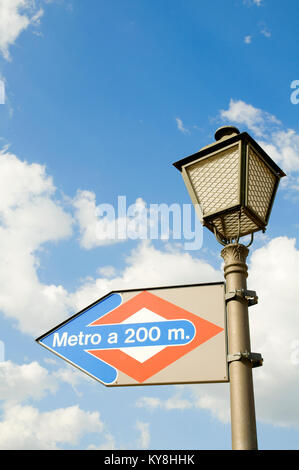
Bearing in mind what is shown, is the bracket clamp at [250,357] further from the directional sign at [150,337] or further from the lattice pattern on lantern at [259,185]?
the lattice pattern on lantern at [259,185]

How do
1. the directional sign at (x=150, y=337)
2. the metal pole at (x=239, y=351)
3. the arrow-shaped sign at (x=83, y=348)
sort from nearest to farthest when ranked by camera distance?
the metal pole at (x=239, y=351) < the directional sign at (x=150, y=337) < the arrow-shaped sign at (x=83, y=348)

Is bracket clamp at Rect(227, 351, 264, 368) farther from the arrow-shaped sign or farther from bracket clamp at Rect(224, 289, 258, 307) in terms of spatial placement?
the arrow-shaped sign

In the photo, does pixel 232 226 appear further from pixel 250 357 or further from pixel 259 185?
pixel 250 357

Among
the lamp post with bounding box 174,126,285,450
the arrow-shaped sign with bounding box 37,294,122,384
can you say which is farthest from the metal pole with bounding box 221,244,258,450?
the arrow-shaped sign with bounding box 37,294,122,384

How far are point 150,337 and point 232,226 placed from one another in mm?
1291

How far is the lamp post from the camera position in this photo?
3484 mm

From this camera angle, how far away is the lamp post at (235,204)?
3484 millimetres

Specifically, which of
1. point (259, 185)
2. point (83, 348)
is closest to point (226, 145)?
point (259, 185)

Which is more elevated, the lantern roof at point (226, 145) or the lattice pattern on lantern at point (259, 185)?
the lantern roof at point (226, 145)

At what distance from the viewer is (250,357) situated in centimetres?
344

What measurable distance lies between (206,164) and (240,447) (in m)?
2.50

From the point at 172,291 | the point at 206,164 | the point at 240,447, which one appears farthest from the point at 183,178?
the point at 240,447

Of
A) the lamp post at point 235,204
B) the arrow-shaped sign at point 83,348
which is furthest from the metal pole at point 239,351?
the arrow-shaped sign at point 83,348
